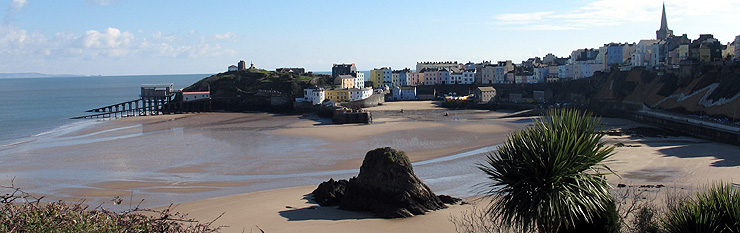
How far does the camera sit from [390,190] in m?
16.7

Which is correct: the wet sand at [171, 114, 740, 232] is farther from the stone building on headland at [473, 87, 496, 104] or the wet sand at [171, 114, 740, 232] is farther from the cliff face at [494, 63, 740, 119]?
the stone building on headland at [473, 87, 496, 104]

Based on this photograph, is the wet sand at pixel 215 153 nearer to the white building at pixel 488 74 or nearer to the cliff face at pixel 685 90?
the cliff face at pixel 685 90

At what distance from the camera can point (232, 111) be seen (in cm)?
6669

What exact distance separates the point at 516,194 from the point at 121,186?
17598 mm

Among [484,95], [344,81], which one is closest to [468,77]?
[344,81]

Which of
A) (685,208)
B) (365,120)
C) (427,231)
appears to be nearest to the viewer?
(685,208)

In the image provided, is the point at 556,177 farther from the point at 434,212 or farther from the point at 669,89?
the point at 669,89

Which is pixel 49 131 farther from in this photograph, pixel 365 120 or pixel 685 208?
pixel 685 208

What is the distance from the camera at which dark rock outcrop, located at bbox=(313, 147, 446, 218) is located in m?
16.5

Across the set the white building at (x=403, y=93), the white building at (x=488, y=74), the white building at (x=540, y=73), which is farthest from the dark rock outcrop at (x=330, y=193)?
the white building at (x=488, y=74)

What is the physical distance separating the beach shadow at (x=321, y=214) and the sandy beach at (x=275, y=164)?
0.03 m

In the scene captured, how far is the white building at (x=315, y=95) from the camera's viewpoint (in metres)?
64.9

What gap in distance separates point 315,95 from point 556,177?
184 feet

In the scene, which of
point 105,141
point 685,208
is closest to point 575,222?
point 685,208
